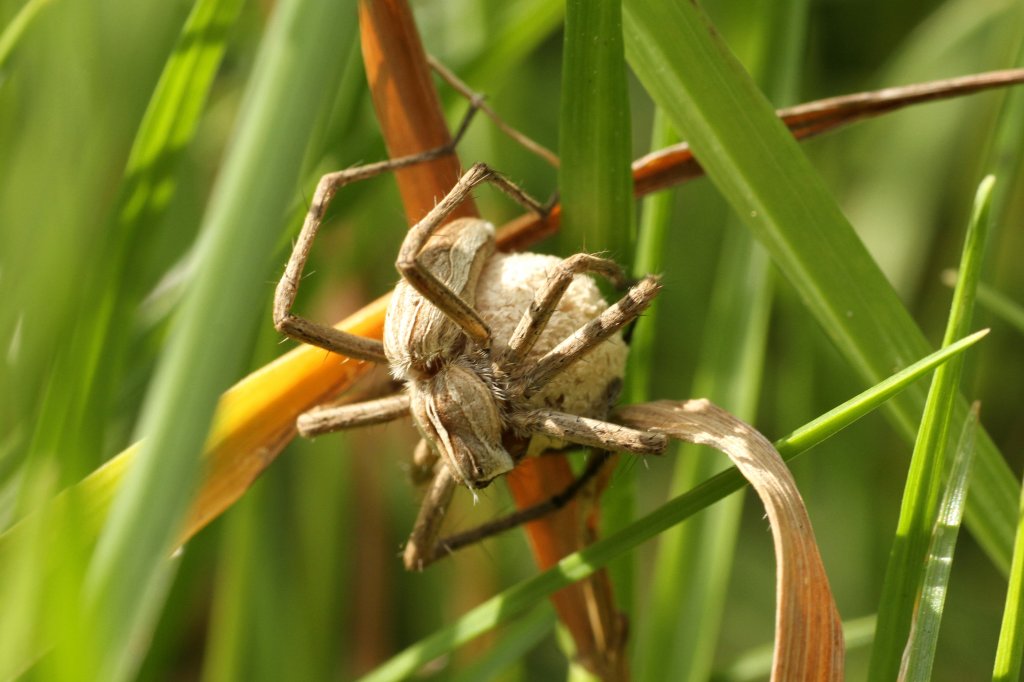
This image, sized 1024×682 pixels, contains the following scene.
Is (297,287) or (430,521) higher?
(297,287)

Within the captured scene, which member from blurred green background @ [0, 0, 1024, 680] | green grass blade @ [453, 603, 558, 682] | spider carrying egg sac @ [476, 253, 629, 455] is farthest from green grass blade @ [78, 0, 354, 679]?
green grass blade @ [453, 603, 558, 682]

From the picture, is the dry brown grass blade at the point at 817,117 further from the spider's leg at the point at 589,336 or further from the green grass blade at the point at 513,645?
the green grass blade at the point at 513,645

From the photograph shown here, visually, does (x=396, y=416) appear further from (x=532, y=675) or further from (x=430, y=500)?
(x=532, y=675)

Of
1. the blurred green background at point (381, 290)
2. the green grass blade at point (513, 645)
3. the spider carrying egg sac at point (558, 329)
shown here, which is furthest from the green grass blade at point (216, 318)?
the green grass blade at point (513, 645)

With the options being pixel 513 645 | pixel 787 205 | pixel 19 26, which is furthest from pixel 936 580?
pixel 19 26

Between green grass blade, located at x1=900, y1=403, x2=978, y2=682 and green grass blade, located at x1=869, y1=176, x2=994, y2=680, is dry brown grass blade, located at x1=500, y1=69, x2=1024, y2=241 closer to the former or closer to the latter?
green grass blade, located at x1=869, y1=176, x2=994, y2=680

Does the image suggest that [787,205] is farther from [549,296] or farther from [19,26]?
[19,26]
